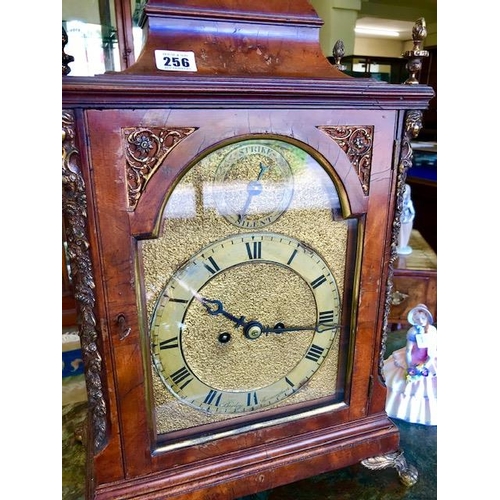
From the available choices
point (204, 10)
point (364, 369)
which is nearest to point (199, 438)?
point (364, 369)

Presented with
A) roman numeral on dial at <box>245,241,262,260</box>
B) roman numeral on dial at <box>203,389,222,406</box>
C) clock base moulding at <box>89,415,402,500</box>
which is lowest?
clock base moulding at <box>89,415,402,500</box>

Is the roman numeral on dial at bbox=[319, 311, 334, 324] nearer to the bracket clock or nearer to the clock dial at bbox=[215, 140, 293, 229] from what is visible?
the bracket clock

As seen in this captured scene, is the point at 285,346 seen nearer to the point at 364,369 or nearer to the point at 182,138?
the point at 364,369

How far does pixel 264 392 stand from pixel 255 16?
20.3 inches

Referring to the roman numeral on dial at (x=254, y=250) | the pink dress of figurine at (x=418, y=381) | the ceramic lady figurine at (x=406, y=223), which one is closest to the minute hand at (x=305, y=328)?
the roman numeral on dial at (x=254, y=250)

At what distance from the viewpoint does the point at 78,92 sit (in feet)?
1.44

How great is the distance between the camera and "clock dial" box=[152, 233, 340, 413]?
0.57 m

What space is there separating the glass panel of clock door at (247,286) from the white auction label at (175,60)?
0.10 m

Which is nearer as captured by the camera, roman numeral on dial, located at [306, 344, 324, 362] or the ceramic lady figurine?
roman numeral on dial, located at [306, 344, 324, 362]

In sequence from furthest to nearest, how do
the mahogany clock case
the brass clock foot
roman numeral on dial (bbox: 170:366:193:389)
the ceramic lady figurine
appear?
1. the ceramic lady figurine
2. the brass clock foot
3. roman numeral on dial (bbox: 170:366:193:389)
4. the mahogany clock case

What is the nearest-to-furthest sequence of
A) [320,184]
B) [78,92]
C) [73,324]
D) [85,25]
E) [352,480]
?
[78,92], [320,184], [352,480], [85,25], [73,324]

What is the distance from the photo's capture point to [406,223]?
1.54m

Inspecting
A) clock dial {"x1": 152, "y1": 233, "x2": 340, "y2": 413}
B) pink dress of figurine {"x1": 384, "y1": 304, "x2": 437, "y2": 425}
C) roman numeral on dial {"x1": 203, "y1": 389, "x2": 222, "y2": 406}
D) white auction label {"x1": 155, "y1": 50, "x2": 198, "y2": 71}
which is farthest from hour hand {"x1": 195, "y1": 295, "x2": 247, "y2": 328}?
pink dress of figurine {"x1": 384, "y1": 304, "x2": 437, "y2": 425}

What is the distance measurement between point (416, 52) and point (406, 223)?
104 cm
